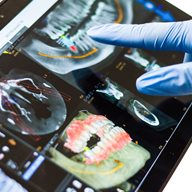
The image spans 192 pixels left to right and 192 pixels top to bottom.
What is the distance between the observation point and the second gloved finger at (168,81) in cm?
70

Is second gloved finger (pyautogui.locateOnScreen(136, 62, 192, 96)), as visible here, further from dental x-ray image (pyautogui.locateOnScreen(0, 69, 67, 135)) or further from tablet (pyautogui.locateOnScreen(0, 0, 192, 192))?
dental x-ray image (pyautogui.locateOnScreen(0, 69, 67, 135))

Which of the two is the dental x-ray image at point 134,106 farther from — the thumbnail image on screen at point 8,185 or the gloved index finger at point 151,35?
the thumbnail image on screen at point 8,185

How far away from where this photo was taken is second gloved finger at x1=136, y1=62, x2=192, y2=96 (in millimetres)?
702

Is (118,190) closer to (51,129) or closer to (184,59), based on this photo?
(51,129)

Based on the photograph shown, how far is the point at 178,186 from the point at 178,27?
31cm

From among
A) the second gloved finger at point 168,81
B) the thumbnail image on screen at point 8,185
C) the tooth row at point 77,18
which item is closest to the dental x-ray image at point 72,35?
the tooth row at point 77,18

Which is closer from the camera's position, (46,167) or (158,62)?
(46,167)

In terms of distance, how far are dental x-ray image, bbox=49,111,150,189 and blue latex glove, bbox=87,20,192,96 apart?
110 millimetres

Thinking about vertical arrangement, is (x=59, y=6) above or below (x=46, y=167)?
above

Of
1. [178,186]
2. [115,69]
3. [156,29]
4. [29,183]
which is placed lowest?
[29,183]

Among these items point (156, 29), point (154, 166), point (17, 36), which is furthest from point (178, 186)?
point (17, 36)

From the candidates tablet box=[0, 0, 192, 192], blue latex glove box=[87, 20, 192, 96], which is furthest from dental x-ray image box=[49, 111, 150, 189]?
blue latex glove box=[87, 20, 192, 96]

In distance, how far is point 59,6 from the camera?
0.84 metres

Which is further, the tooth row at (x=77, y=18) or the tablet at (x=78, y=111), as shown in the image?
the tooth row at (x=77, y=18)
